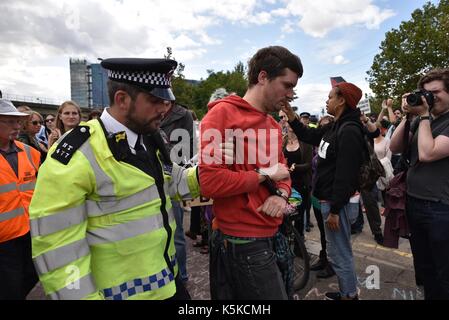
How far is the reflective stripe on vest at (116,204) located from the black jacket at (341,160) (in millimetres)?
1944

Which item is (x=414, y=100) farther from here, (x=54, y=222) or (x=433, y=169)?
(x=54, y=222)

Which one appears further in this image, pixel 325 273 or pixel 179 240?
pixel 325 273

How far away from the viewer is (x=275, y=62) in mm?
1858

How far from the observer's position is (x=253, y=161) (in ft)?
6.05

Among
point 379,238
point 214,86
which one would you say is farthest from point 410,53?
point 214,86

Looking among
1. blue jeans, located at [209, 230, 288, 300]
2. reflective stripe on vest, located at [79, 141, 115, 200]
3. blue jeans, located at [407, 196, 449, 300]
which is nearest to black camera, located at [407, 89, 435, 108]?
blue jeans, located at [407, 196, 449, 300]

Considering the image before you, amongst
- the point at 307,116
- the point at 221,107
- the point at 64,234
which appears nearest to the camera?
the point at 64,234

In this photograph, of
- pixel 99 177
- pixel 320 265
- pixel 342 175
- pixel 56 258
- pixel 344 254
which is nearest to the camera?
pixel 56 258

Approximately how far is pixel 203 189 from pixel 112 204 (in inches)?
20.6

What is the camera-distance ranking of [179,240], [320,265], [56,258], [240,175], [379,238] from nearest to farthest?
1. [56,258]
2. [240,175]
3. [179,240]
4. [320,265]
5. [379,238]

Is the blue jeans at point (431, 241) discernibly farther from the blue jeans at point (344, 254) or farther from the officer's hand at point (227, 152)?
the officer's hand at point (227, 152)

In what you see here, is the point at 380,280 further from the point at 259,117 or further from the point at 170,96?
the point at 170,96

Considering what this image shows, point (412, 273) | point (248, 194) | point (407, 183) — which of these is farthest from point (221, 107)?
point (412, 273)

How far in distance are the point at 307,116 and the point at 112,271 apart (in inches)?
279
